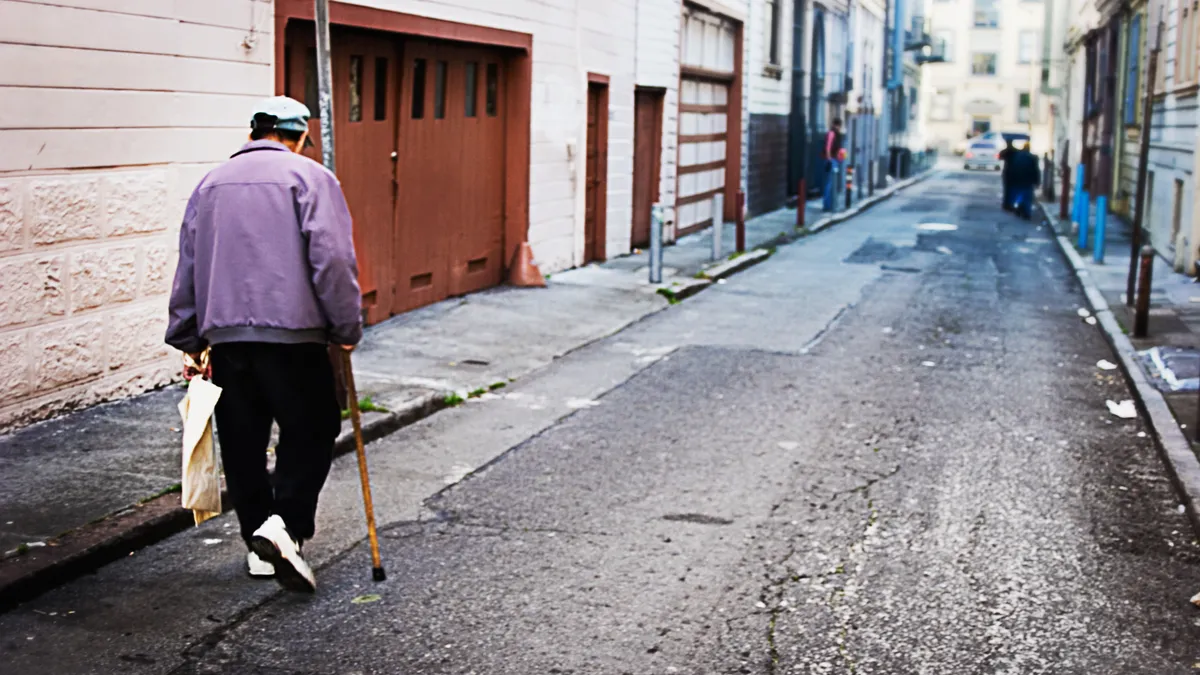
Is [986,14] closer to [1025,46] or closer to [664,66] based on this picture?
[1025,46]

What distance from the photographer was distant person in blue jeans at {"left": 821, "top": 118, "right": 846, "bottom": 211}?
1152 inches

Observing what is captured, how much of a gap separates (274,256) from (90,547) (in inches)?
59.0

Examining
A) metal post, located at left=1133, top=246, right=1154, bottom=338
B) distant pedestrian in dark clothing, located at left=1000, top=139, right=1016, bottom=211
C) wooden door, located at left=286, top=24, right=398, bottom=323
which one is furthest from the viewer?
distant pedestrian in dark clothing, located at left=1000, top=139, right=1016, bottom=211

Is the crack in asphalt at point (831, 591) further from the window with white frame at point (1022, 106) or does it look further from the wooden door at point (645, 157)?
the window with white frame at point (1022, 106)

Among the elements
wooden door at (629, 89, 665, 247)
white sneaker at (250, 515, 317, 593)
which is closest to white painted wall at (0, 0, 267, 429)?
white sneaker at (250, 515, 317, 593)

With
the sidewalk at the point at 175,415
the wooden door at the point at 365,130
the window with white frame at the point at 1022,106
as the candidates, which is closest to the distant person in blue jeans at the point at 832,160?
the sidewalk at the point at 175,415

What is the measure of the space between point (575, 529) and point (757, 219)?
2086 cm

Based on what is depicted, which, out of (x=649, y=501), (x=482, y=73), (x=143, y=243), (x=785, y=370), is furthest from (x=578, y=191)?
(x=649, y=501)

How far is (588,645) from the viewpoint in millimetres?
4969

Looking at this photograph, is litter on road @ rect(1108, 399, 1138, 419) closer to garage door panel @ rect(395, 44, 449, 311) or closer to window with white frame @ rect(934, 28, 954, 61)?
garage door panel @ rect(395, 44, 449, 311)

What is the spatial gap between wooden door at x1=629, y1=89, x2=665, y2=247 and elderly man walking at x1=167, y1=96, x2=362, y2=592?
1400cm

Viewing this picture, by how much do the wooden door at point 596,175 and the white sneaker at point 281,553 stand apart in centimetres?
1222

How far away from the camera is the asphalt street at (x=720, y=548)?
4.94m

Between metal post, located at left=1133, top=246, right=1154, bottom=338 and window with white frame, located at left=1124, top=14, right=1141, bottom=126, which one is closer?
metal post, located at left=1133, top=246, right=1154, bottom=338
